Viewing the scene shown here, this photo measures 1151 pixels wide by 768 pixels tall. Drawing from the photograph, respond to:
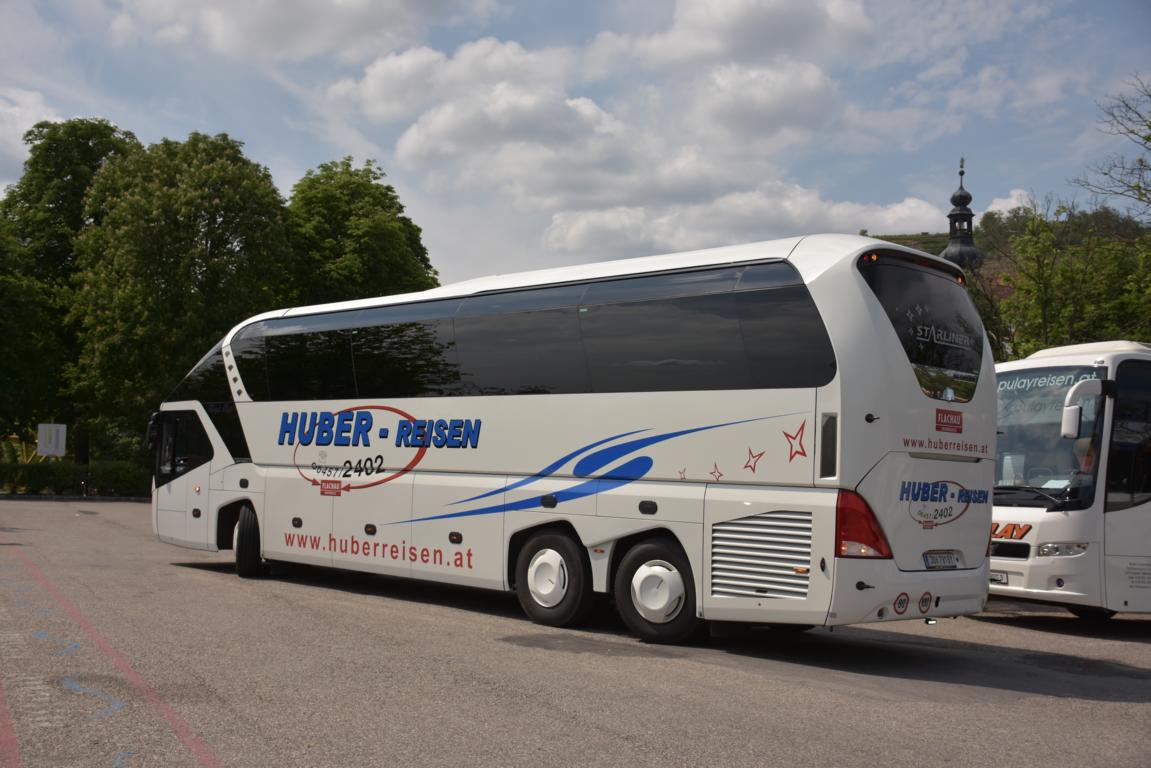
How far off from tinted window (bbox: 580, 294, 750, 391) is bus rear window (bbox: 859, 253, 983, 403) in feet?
4.32

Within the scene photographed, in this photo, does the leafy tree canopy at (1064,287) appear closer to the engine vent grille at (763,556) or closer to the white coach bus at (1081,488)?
the white coach bus at (1081,488)

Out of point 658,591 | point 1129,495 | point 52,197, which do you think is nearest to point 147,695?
point 658,591

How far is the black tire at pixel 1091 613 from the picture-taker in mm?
14234

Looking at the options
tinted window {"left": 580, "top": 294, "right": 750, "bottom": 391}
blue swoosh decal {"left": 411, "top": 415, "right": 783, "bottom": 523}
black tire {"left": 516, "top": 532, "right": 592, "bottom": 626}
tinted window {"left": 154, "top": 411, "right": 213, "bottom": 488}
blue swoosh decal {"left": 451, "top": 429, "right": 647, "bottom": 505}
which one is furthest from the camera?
tinted window {"left": 154, "top": 411, "right": 213, "bottom": 488}

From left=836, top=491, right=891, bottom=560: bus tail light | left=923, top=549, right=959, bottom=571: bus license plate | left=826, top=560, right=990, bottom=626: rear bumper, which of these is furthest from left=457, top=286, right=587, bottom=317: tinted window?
→ left=923, top=549, right=959, bottom=571: bus license plate

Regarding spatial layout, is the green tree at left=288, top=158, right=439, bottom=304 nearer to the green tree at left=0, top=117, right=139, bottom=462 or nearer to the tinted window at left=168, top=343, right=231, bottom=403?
the green tree at left=0, top=117, right=139, bottom=462

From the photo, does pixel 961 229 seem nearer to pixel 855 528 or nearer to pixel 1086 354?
pixel 1086 354

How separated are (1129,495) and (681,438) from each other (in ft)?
19.5

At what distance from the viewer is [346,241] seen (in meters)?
46.8

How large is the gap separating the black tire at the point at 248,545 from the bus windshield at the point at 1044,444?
9.74 meters

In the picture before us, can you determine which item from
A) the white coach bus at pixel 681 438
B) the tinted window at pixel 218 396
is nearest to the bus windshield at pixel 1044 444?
the white coach bus at pixel 681 438

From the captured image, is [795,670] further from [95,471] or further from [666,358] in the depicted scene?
[95,471]

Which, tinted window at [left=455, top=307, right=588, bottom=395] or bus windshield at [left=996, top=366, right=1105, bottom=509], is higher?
tinted window at [left=455, top=307, right=588, bottom=395]

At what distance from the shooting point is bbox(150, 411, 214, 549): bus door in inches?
669
